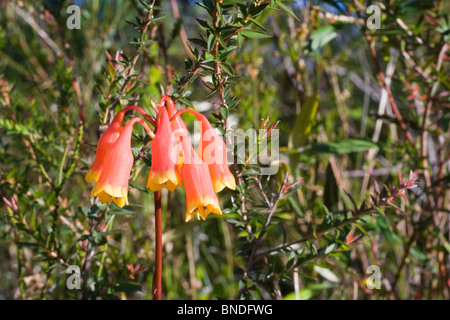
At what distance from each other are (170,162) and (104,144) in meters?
0.12

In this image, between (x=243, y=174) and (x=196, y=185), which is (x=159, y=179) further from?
(x=243, y=174)

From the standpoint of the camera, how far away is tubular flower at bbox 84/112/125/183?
29.5 inches

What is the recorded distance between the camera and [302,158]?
137 cm

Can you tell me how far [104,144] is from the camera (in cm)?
75

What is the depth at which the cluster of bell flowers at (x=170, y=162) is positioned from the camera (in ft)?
2.32
